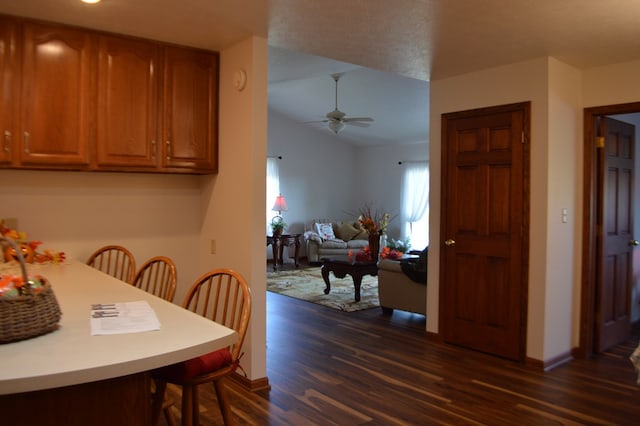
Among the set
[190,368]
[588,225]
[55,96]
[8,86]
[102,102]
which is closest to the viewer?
[190,368]

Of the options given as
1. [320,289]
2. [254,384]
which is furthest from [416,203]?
[254,384]

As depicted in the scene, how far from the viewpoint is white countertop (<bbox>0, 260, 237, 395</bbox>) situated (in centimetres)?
122

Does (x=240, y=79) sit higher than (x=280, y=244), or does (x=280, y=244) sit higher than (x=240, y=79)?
(x=240, y=79)

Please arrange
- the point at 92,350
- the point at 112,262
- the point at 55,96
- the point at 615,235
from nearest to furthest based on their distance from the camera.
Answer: the point at 92,350
the point at 55,96
the point at 112,262
the point at 615,235

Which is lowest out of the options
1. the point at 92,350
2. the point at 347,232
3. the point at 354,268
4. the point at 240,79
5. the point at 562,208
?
the point at 354,268

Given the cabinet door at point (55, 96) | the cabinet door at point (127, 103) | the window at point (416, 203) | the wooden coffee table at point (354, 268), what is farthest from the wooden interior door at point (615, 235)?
the window at point (416, 203)

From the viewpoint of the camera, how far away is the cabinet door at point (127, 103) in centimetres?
321

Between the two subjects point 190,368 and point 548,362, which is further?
point 548,362

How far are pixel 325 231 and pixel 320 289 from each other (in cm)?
309

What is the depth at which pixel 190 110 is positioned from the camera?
3549 millimetres

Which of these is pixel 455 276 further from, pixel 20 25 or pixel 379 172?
pixel 379 172

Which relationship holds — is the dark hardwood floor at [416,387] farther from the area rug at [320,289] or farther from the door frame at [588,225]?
the area rug at [320,289]

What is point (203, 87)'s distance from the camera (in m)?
3.61

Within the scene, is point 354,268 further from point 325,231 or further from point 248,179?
point 325,231
